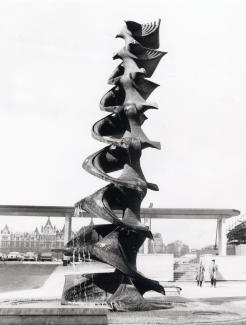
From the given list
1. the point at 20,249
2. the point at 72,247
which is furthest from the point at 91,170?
the point at 20,249

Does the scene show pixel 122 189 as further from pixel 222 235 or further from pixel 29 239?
pixel 29 239

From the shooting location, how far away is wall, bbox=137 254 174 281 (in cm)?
2852

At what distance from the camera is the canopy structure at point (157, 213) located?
3753 cm

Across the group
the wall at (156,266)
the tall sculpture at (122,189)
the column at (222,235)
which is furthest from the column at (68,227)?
the tall sculpture at (122,189)

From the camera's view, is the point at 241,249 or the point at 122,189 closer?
the point at 122,189

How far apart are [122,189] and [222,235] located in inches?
1077

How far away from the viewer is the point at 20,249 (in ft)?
408

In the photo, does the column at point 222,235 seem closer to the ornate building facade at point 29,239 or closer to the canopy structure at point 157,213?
the canopy structure at point 157,213

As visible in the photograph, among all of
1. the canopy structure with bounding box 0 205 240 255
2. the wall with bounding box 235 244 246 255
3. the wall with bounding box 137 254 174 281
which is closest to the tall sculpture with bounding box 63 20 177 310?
the wall with bounding box 137 254 174 281

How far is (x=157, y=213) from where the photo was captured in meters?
38.6

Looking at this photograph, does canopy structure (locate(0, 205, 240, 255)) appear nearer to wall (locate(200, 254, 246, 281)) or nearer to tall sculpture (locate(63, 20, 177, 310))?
wall (locate(200, 254, 246, 281))

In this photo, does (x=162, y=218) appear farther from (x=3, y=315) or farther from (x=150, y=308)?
(x=3, y=315)

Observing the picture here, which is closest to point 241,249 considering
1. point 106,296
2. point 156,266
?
point 156,266

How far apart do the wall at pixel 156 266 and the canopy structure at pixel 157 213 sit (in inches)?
349
